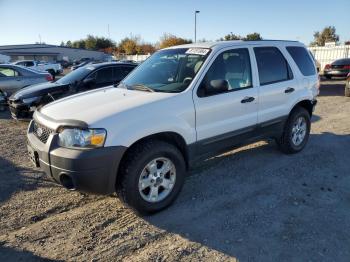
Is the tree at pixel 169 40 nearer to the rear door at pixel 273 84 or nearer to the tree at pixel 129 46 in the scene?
the tree at pixel 129 46

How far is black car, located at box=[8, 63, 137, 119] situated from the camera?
28.9 feet

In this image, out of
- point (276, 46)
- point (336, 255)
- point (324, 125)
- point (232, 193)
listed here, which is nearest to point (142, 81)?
point (232, 193)

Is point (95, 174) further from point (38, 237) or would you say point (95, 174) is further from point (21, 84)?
point (21, 84)

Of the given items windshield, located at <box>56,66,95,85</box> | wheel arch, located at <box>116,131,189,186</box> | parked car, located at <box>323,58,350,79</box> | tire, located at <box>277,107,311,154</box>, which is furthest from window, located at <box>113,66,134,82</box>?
parked car, located at <box>323,58,350,79</box>

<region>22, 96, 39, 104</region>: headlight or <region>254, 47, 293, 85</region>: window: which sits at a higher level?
<region>254, 47, 293, 85</region>: window

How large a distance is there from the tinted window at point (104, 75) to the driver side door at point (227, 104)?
520cm

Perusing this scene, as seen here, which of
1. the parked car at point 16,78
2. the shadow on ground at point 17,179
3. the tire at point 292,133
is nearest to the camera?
the shadow on ground at point 17,179

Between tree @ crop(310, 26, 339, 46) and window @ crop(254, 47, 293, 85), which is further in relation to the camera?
tree @ crop(310, 26, 339, 46)

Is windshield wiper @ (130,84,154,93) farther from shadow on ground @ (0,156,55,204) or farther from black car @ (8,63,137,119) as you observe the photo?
black car @ (8,63,137,119)

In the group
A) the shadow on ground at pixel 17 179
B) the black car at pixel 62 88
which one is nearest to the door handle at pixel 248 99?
the shadow on ground at pixel 17 179

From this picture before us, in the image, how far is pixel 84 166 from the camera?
11.1 ft

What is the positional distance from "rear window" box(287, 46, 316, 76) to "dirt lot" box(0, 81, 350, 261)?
1.58 meters

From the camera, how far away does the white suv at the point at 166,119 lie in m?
3.50

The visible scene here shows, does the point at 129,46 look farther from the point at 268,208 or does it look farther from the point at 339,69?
the point at 268,208
